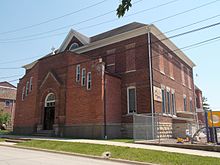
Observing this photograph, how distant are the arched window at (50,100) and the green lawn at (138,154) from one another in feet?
29.1

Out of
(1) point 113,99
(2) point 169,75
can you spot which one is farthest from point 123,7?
(2) point 169,75

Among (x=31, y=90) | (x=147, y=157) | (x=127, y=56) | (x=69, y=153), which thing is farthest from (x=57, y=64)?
(x=147, y=157)

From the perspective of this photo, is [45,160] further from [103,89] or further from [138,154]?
[103,89]

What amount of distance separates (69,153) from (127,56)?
14.1 m

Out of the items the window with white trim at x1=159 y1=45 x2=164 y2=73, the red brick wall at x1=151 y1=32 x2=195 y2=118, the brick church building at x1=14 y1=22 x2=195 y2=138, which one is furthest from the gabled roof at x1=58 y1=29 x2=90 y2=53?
the red brick wall at x1=151 y1=32 x2=195 y2=118

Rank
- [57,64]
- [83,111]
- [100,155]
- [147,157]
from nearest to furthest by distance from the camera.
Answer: [147,157] < [100,155] < [83,111] < [57,64]

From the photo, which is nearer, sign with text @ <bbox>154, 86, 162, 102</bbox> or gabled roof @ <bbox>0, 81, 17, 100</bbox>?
sign with text @ <bbox>154, 86, 162, 102</bbox>

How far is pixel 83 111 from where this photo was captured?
2103 cm

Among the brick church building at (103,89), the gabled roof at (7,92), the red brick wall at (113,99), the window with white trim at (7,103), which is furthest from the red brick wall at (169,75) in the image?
the gabled roof at (7,92)

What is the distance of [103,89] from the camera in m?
20.6

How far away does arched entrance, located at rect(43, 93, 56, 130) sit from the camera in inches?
949

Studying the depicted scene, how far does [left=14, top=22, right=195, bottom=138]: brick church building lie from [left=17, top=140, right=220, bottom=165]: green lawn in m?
5.75

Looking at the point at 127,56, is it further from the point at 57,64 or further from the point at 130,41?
the point at 57,64

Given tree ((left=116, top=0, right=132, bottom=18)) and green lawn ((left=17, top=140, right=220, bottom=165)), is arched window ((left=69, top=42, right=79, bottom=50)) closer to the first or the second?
green lawn ((left=17, top=140, right=220, bottom=165))
